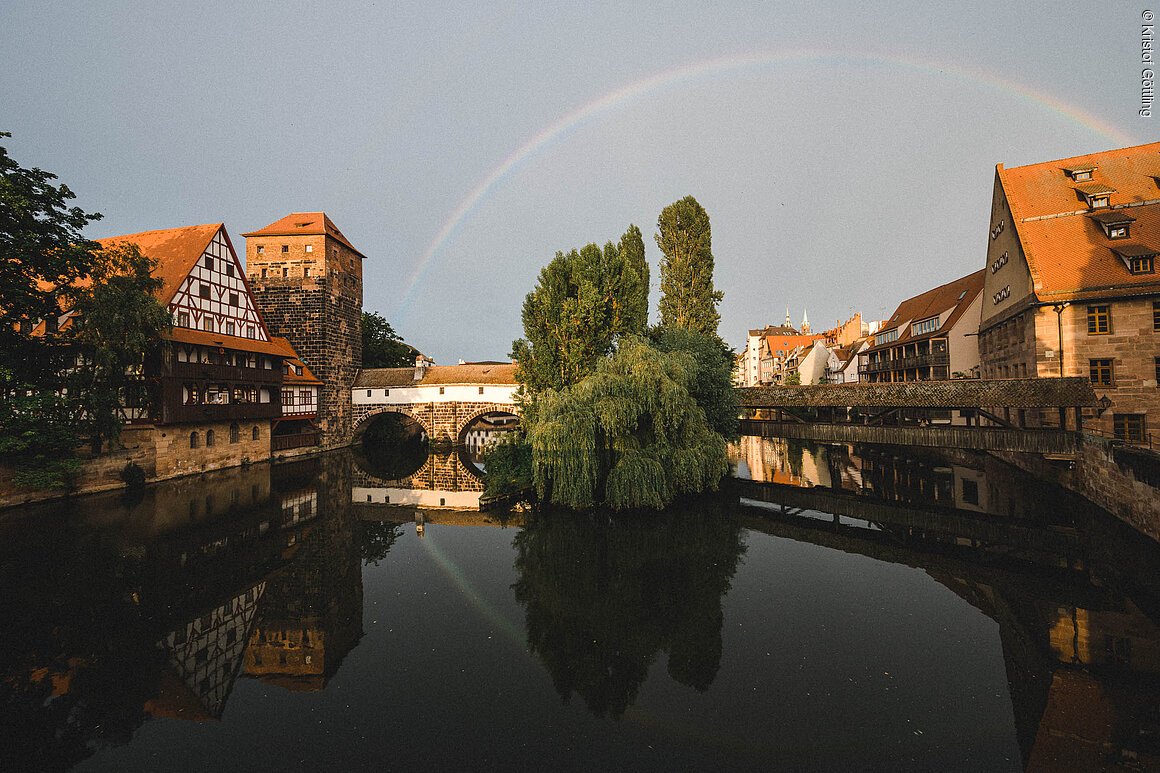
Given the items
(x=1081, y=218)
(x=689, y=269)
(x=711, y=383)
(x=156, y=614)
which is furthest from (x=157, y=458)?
(x=1081, y=218)

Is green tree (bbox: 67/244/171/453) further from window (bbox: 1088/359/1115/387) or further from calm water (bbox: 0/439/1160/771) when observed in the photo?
window (bbox: 1088/359/1115/387)

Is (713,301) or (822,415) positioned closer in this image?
(713,301)

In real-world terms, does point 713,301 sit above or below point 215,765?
above

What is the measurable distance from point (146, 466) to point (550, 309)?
775 inches

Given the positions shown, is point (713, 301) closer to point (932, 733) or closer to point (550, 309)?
point (550, 309)

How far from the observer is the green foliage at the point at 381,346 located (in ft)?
159

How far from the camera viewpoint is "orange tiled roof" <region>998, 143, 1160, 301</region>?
20.4 metres

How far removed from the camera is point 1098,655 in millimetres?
7812

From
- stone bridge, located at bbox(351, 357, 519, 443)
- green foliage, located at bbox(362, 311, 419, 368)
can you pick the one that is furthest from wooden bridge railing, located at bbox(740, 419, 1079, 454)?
green foliage, located at bbox(362, 311, 419, 368)

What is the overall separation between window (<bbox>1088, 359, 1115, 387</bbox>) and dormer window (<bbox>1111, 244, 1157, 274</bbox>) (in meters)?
3.95

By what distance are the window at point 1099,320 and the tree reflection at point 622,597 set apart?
1797cm

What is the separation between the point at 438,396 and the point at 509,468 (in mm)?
19165

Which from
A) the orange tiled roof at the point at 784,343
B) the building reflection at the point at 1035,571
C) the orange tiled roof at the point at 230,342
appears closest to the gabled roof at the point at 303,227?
the orange tiled roof at the point at 230,342

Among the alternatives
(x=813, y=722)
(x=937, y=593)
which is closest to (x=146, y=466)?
(x=813, y=722)
